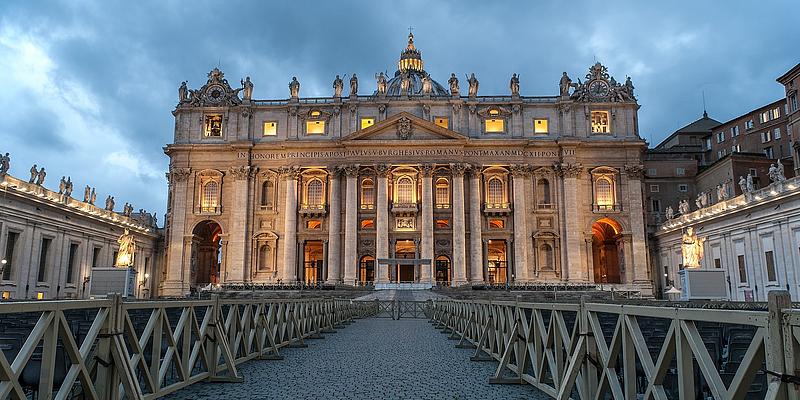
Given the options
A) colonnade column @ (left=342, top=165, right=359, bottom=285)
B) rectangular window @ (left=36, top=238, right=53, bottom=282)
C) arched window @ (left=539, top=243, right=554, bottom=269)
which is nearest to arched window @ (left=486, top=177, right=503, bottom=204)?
arched window @ (left=539, top=243, right=554, bottom=269)

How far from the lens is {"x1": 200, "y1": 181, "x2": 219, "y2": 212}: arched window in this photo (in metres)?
63.2

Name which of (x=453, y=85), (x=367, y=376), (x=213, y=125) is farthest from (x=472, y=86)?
(x=367, y=376)

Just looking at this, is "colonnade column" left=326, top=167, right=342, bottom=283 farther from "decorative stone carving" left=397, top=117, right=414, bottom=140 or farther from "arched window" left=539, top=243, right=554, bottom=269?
"arched window" left=539, top=243, right=554, bottom=269

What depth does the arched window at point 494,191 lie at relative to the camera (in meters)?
62.3

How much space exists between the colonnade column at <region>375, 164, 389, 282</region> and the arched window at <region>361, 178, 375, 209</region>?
5.25ft

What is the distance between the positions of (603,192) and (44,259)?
166 feet

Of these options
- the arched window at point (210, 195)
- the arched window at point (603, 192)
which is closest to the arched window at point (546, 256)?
the arched window at point (603, 192)

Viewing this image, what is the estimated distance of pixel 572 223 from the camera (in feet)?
196

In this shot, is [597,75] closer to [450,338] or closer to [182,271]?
[182,271]

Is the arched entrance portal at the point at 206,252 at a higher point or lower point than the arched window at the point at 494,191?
lower

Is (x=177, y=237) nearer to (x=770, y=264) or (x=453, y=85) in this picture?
(x=453, y=85)

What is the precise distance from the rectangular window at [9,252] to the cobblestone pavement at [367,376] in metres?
31.9

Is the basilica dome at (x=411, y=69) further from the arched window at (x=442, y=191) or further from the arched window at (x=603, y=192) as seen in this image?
the arched window at (x=603, y=192)

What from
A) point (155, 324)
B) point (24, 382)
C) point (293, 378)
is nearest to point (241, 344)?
point (293, 378)
